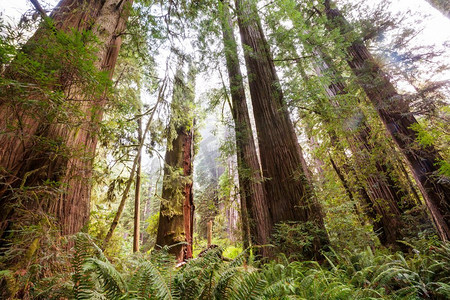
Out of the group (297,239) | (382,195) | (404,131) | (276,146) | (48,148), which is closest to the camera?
(48,148)

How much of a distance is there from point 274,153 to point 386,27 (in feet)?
14.9

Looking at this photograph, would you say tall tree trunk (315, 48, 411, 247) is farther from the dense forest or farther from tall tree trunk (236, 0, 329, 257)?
tall tree trunk (236, 0, 329, 257)

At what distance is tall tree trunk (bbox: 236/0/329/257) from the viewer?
10.0ft

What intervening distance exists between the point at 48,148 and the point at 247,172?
10.9 feet

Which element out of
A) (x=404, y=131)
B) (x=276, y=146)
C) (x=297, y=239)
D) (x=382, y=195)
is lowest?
(x=297, y=239)

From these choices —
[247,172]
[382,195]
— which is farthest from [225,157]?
[382,195]

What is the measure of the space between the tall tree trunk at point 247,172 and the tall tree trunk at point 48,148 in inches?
113

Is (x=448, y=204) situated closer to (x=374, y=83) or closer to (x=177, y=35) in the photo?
(x=374, y=83)

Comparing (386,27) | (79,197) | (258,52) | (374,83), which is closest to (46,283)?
(79,197)

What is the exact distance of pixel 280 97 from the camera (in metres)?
4.15

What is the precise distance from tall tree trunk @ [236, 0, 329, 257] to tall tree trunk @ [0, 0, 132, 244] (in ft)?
9.37

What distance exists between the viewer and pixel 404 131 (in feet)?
13.6

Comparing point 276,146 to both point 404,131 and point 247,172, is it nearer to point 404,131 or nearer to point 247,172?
point 247,172

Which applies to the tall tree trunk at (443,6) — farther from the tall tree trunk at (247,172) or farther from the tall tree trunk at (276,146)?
the tall tree trunk at (247,172)
